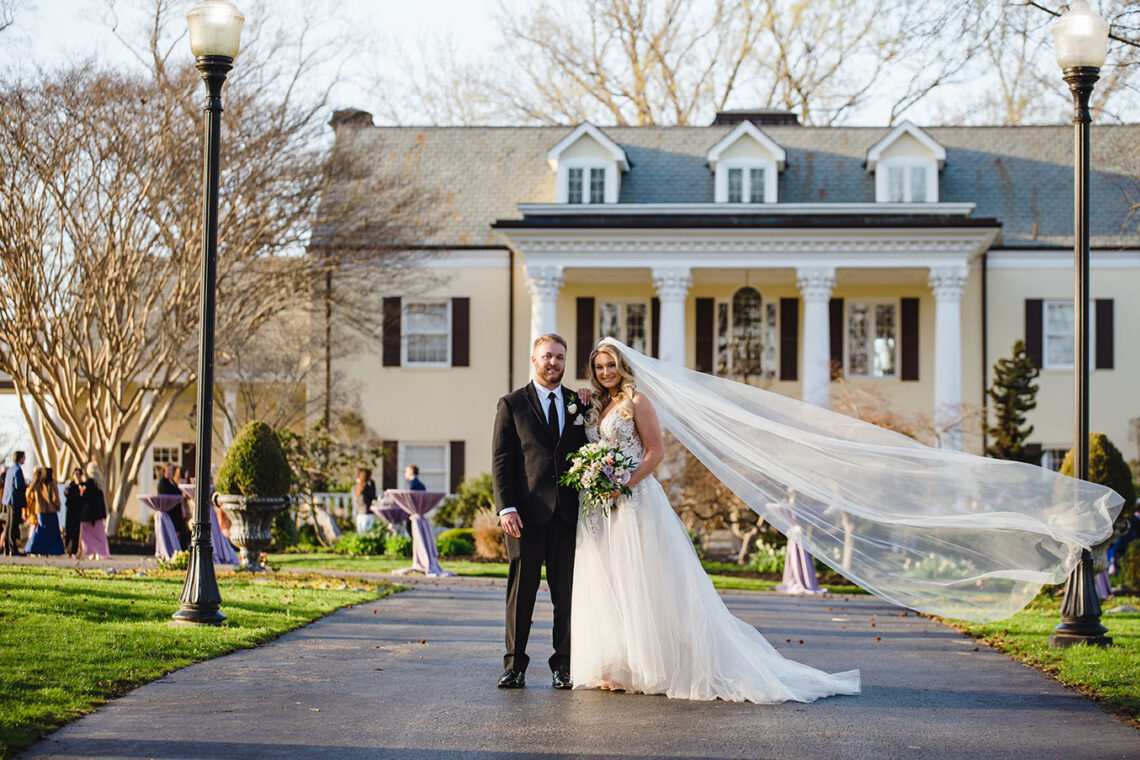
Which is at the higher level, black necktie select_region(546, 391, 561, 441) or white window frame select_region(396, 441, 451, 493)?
black necktie select_region(546, 391, 561, 441)

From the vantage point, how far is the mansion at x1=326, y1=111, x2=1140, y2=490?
30.6 meters

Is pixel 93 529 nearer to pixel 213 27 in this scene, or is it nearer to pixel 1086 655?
pixel 213 27

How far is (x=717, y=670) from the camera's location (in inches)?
314

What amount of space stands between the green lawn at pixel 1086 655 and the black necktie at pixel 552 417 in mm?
3676

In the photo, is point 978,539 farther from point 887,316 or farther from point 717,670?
point 887,316

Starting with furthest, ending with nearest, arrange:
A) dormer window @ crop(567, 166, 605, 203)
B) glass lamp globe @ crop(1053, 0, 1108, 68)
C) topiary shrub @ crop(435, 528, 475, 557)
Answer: dormer window @ crop(567, 166, 605, 203) → topiary shrub @ crop(435, 528, 475, 557) → glass lamp globe @ crop(1053, 0, 1108, 68)

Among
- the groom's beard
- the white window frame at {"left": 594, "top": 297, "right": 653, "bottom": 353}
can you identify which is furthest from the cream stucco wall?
the groom's beard

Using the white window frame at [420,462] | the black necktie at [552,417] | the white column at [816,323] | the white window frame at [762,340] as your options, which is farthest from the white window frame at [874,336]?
the black necktie at [552,417]

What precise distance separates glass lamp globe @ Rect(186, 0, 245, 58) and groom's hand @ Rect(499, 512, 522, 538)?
5.43 m

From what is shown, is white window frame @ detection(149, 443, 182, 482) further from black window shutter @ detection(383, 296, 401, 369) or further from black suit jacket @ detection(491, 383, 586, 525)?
black suit jacket @ detection(491, 383, 586, 525)

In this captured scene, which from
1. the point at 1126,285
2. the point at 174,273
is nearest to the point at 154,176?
the point at 174,273

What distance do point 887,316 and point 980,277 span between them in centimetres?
239

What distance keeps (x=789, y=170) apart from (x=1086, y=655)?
980 inches

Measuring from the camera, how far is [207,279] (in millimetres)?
11281
